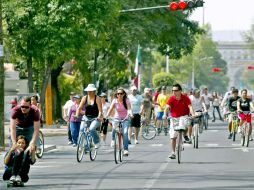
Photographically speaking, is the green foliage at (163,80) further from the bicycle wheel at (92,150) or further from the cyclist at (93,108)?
the cyclist at (93,108)

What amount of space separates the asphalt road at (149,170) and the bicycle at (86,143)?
22 centimetres

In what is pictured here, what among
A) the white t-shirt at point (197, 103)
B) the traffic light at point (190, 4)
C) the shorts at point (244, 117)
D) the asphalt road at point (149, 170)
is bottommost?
the asphalt road at point (149, 170)

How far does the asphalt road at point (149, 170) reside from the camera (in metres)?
17.0

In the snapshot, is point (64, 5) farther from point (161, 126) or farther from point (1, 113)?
point (1, 113)

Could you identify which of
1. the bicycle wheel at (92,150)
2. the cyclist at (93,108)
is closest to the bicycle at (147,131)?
the bicycle wheel at (92,150)

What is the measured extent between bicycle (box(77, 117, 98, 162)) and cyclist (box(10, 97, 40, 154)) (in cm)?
570

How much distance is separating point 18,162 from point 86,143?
6.86 meters

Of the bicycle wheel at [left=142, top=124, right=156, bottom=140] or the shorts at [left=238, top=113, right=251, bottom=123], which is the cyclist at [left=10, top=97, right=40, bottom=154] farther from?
the bicycle wheel at [left=142, top=124, right=156, bottom=140]

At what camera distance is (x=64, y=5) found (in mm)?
39219

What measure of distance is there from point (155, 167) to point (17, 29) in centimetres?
1935

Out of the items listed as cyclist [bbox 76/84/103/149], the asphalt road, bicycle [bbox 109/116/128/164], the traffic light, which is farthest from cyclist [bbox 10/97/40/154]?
the traffic light

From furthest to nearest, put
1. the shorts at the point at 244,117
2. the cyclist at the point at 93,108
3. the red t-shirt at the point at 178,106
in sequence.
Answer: the shorts at the point at 244,117 → the cyclist at the point at 93,108 → the red t-shirt at the point at 178,106

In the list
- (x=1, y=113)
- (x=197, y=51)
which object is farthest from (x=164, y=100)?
(x=197, y=51)

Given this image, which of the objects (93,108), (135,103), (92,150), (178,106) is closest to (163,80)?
(135,103)
